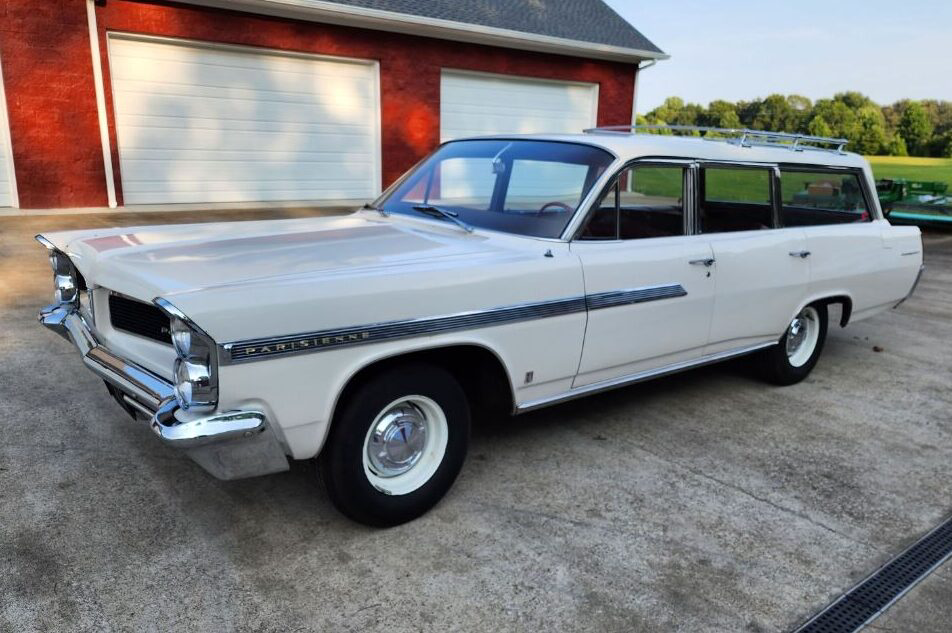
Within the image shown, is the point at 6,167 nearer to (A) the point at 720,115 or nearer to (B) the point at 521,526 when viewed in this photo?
(B) the point at 521,526

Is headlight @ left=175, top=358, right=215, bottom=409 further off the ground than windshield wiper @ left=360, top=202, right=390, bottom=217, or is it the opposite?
windshield wiper @ left=360, top=202, right=390, bottom=217

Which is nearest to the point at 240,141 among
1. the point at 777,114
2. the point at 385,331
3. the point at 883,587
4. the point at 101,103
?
the point at 101,103

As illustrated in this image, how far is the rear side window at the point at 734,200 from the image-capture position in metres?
4.04

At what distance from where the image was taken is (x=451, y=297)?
2.85 m

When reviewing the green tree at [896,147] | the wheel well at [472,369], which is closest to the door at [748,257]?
the wheel well at [472,369]

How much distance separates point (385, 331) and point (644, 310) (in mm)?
1483

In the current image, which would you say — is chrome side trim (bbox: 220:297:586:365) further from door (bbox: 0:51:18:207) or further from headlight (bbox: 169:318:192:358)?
door (bbox: 0:51:18:207)

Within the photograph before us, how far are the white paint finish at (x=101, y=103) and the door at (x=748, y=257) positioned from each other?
9.82 m

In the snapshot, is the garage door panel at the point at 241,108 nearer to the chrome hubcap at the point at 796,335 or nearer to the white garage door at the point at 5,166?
the white garage door at the point at 5,166

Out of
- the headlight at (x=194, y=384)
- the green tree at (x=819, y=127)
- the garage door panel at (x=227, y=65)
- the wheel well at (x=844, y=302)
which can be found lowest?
the wheel well at (x=844, y=302)

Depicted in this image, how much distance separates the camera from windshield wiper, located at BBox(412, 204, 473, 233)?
11.9 feet

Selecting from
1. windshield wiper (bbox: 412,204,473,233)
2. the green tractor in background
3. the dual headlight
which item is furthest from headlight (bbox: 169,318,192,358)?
the green tractor in background

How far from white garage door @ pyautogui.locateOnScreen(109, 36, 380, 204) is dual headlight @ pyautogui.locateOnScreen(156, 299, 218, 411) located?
1008 cm

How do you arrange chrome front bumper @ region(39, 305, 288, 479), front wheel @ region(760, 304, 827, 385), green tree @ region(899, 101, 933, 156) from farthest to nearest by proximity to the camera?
green tree @ region(899, 101, 933, 156)
front wheel @ region(760, 304, 827, 385)
chrome front bumper @ region(39, 305, 288, 479)
